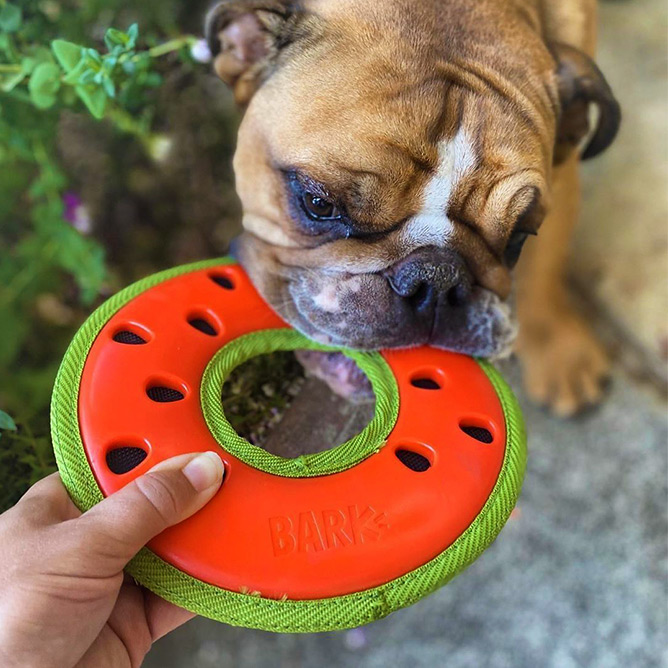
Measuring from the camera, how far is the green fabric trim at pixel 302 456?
112 centimetres

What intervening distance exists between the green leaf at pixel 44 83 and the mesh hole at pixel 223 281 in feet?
1.60

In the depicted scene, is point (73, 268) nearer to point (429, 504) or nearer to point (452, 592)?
point (429, 504)

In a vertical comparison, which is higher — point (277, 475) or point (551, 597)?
point (277, 475)

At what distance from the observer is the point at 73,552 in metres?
0.92

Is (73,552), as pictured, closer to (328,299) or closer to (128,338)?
(128,338)

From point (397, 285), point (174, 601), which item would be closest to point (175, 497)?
point (174, 601)

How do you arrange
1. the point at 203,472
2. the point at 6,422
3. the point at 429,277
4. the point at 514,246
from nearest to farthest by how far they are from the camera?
1. the point at 203,472
2. the point at 6,422
3. the point at 429,277
4. the point at 514,246

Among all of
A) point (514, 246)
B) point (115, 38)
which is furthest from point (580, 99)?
point (115, 38)

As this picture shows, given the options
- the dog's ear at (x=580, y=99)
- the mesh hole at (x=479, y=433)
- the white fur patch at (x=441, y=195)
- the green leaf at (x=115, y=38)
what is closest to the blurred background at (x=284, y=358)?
the green leaf at (x=115, y=38)

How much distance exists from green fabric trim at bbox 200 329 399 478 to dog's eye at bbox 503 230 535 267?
397 millimetres

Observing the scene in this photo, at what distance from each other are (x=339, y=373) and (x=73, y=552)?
0.63 metres

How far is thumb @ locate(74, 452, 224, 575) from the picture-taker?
3.06 ft

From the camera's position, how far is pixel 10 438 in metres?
1.21

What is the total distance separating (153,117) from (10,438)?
3.84ft
